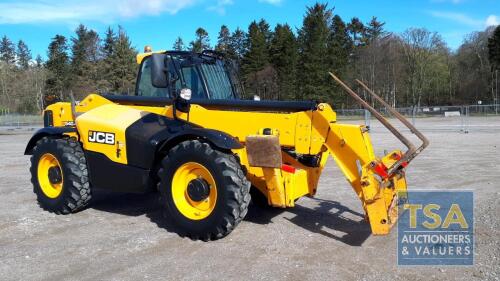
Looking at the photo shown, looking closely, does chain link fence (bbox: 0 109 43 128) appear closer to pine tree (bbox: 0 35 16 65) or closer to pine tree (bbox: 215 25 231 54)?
pine tree (bbox: 215 25 231 54)

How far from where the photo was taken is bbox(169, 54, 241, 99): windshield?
21.8 ft

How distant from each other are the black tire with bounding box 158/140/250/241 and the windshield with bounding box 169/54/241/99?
129 centimetres

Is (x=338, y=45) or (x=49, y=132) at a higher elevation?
(x=338, y=45)

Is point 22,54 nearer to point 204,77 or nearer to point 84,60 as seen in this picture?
point 84,60

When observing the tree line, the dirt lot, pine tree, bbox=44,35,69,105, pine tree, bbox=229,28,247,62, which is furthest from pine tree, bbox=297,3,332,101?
the dirt lot

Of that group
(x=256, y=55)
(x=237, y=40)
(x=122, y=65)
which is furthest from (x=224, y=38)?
(x=122, y=65)

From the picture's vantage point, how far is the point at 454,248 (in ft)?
16.8

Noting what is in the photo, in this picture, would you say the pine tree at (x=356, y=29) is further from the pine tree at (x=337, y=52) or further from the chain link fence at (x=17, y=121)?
the chain link fence at (x=17, y=121)

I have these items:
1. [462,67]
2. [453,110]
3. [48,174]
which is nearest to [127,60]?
[453,110]

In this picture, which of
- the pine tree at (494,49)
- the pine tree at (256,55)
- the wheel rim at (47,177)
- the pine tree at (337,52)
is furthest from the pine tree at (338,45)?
the wheel rim at (47,177)

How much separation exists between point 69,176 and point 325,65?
5246cm

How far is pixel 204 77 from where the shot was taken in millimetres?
6801

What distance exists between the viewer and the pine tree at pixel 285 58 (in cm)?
5778

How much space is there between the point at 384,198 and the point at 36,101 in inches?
2706
